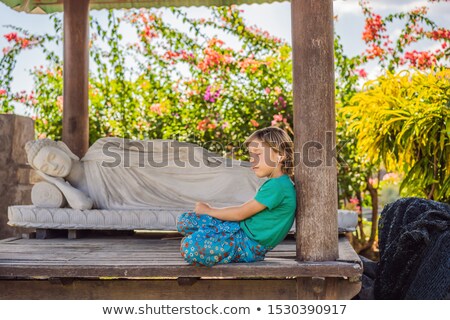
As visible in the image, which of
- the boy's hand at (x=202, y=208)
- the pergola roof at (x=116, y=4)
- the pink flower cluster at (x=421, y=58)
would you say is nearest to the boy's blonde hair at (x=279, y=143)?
the boy's hand at (x=202, y=208)

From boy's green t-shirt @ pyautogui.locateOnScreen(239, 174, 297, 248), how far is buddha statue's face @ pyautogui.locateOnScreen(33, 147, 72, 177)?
6.42 ft

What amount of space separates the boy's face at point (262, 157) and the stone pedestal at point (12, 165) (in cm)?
275

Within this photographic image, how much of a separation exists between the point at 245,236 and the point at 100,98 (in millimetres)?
4019

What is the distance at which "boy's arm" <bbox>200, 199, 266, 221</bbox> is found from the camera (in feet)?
9.13

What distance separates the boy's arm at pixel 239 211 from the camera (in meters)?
2.78

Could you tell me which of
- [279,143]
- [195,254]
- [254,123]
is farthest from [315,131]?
[254,123]

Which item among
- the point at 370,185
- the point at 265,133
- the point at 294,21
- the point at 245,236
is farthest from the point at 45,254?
the point at 370,185

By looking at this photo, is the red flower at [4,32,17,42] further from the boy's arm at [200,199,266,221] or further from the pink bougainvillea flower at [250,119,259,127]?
the boy's arm at [200,199,266,221]

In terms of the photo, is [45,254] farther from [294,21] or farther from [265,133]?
[294,21]

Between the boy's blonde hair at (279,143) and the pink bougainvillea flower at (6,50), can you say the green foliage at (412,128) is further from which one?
the pink bougainvillea flower at (6,50)

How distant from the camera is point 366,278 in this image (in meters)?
4.02

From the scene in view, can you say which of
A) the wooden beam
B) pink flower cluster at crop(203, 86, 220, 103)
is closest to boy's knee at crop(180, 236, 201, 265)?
the wooden beam

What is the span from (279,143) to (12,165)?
2.88 meters

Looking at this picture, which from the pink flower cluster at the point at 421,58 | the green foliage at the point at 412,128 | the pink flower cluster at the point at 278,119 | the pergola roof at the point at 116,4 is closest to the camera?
the green foliage at the point at 412,128
